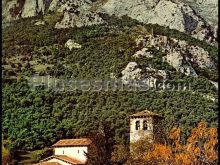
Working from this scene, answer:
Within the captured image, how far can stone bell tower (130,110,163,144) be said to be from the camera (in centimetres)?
3312

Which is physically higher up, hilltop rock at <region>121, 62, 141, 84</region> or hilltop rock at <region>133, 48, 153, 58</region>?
hilltop rock at <region>133, 48, 153, 58</region>

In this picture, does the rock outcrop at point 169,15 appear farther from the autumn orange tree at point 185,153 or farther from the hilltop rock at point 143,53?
the autumn orange tree at point 185,153

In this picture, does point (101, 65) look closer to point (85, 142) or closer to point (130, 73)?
point (130, 73)

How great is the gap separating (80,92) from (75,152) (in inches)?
506

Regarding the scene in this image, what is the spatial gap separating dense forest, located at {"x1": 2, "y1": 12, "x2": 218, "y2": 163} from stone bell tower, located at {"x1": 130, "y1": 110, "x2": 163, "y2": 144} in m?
1.24

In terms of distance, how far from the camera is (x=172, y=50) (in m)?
51.2

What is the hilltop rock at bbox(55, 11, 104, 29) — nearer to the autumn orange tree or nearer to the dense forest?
the dense forest

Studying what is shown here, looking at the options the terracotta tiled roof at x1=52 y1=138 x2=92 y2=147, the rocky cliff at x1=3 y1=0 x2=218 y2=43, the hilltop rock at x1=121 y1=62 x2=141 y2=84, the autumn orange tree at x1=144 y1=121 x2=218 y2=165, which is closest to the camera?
the autumn orange tree at x1=144 y1=121 x2=218 y2=165

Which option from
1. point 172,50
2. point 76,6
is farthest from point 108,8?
point 172,50

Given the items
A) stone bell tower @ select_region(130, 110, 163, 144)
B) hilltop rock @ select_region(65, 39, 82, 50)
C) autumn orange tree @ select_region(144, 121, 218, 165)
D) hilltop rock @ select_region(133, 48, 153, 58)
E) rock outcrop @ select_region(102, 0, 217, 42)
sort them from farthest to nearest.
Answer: rock outcrop @ select_region(102, 0, 217, 42), hilltop rock @ select_region(65, 39, 82, 50), hilltop rock @ select_region(133, 48, 153, 58), stone bell tower @ select_region(130, 110, 163, 144), autumn orange tree @ select_region(144, 121, 218, 165)

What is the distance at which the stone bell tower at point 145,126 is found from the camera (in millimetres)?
33125

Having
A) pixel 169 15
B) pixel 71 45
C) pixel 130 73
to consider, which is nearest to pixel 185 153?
pixel 130 73

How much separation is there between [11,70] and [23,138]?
10.8 metres

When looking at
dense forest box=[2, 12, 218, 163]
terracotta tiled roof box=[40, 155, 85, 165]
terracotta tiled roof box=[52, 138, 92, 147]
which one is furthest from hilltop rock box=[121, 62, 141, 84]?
terracotta tiled roof box=[40, 155, 85, 165]
